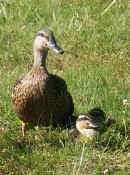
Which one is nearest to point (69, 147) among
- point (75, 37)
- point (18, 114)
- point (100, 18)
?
point (18, 114)

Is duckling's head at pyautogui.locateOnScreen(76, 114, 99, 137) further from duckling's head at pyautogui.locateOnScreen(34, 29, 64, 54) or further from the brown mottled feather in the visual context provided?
duckling's head at pyautogui.locateOnScreen(34, 29, 64, 54)

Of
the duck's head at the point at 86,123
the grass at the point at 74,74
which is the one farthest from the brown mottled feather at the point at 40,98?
the duck's head at the point at 86,123

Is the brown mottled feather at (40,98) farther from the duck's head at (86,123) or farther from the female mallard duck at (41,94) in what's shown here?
the duck's head at (86,123)

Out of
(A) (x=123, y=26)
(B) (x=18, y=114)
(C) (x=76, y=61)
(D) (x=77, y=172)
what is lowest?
(D) (x=77, y=172)

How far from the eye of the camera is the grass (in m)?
3.78

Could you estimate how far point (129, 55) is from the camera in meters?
6.37

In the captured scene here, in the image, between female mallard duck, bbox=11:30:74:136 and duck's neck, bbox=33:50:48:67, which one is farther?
duck's neck, bbox=33:50:48:67

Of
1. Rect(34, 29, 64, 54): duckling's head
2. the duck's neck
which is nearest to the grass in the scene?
the duck's neck

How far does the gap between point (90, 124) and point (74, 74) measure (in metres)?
1.49

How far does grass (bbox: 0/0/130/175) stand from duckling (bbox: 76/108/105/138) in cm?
8

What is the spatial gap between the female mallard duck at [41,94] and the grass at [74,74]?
0.55 ft

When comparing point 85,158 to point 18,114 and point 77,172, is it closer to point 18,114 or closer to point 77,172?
point 77,172

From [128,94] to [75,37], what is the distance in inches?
67.5

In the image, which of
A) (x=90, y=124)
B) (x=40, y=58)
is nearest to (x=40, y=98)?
(x=40, y=58)
